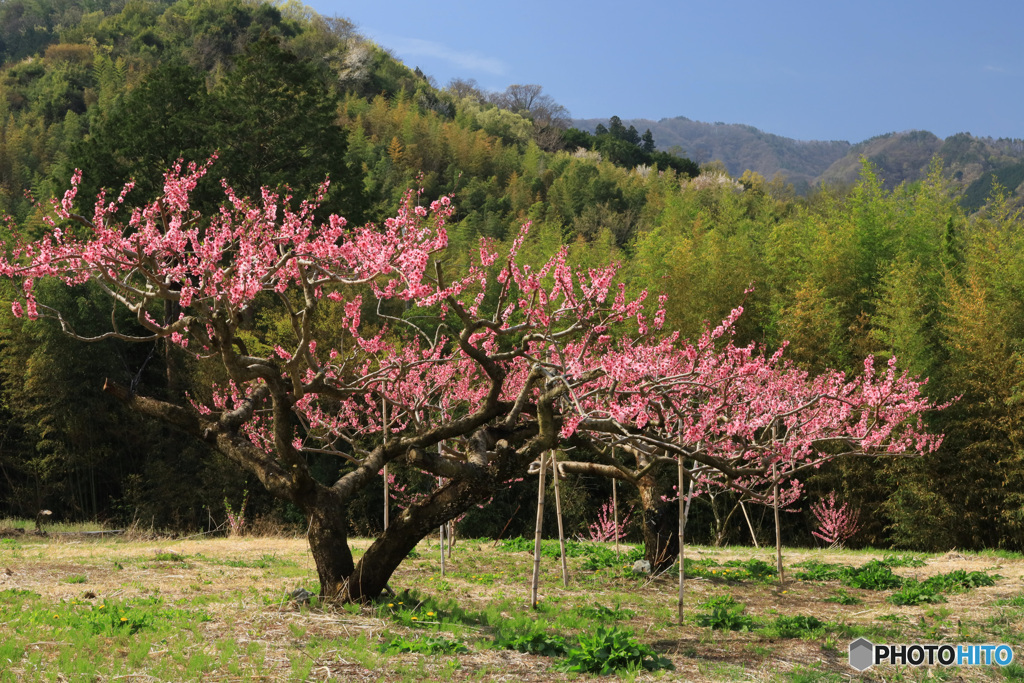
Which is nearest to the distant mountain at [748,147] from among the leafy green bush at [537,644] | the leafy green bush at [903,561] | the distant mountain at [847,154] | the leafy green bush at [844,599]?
the distant mountain at [847,154]

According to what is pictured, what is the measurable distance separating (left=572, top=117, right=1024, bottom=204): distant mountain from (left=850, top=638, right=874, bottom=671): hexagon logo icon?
11258mm

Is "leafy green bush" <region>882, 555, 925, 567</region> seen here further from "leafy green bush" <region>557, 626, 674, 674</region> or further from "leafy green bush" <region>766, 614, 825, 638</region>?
"leafy green bush" <region>557, 626, 674, 674</region>

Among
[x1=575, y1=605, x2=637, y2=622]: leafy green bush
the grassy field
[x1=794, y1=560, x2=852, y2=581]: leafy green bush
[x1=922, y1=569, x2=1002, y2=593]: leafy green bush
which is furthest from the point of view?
[x1=794, y1=560, x2=852, y2=581]: leafy green bush

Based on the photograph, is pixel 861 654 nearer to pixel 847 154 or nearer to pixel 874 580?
pixel 874 580

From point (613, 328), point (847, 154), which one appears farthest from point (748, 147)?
point (613, 328)

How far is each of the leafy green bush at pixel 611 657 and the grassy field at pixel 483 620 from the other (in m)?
0.01

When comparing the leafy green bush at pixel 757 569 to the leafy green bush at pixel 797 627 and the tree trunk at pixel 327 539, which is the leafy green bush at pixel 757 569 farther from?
the tree trunk at pixel 327 539

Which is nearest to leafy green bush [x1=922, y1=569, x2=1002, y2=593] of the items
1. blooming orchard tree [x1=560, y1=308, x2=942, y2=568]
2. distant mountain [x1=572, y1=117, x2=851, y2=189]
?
blooming orchard tree [x1=560, y1=308, x2=942, y2=568]

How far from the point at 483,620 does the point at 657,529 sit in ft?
10.8

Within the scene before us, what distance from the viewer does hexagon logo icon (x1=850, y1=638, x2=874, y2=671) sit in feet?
13.8

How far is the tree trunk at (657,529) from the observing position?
7.91 metres

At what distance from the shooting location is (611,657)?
3.85 meters

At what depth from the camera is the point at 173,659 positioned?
12.4ft

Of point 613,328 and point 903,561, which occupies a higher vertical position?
point 613,328
